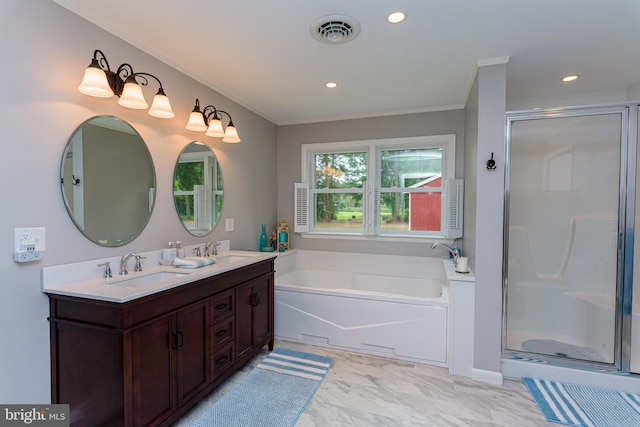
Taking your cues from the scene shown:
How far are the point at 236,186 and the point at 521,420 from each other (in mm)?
2897

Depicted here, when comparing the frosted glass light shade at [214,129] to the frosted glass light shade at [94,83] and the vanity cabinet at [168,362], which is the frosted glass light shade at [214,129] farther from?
the vanity cabinet at [168,362]

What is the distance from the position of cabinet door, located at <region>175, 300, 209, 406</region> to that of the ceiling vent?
6.06 feet

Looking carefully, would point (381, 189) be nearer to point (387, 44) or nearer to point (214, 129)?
point (387, 44)

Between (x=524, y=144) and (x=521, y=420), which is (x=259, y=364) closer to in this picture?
(x=521, y=420)

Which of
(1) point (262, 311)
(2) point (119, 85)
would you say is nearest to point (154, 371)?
(1) point (262, 311)

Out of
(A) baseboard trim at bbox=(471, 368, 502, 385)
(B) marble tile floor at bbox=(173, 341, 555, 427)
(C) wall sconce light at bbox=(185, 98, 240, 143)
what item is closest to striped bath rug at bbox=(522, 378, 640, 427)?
(B) marble tile floor at bbox=(173, 341, 555, 427)

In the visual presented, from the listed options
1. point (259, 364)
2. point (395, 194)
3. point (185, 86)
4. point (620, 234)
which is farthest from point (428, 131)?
point (259, 364)

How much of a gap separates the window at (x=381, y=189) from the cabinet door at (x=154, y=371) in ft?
7.66

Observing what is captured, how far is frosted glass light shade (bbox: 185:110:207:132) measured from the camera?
90.4 inches

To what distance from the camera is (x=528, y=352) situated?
2.46 meters

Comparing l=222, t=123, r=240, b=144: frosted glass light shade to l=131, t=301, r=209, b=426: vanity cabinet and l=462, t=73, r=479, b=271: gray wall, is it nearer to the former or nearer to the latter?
l=131, t=301, r=209, b=426: vanity cabinet

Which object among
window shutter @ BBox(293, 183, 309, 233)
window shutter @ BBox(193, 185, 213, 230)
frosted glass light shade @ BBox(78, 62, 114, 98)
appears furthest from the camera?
window shutter @ BBox(293, 183, 309, 233)

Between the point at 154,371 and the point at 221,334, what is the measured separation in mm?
540

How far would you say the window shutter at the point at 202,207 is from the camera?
2.53 meters
